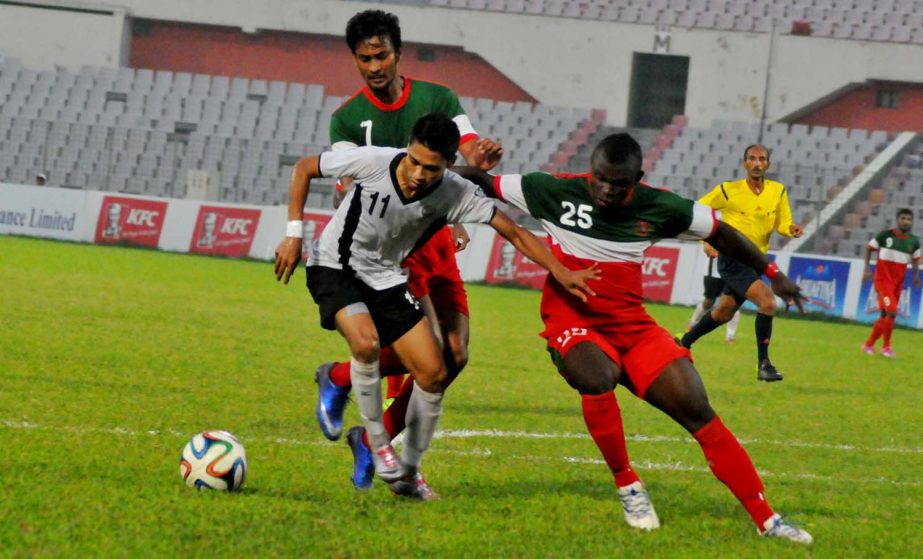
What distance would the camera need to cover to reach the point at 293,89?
40.8 metres

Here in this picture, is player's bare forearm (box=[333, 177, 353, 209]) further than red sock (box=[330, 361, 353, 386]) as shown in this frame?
No

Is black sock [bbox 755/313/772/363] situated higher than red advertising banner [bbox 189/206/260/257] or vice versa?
black sock [bbox 755/313/772/363]

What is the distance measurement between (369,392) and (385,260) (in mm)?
641

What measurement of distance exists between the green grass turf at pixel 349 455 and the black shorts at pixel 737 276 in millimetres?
863

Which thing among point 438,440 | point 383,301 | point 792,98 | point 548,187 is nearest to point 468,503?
point 383,301

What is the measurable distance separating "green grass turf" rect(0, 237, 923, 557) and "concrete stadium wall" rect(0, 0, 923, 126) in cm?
2454

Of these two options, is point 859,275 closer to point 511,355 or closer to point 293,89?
point 511,355

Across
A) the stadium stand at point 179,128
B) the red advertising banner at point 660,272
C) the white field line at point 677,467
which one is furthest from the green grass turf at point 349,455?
the stadium stand at point 179,128

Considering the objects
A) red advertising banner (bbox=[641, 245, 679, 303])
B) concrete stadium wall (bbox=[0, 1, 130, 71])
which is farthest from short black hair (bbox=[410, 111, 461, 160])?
concrete stadium wall (bbox=[0, 1, 130, 71])

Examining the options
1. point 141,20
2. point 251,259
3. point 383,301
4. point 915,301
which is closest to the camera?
point 383,301

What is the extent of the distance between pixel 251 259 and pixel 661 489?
22.2m

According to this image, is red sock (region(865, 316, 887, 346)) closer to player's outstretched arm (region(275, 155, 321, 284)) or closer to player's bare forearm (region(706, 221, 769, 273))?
player's bare forearm (region(706, 221, 769, 273))

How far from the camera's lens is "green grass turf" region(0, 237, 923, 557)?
541cm

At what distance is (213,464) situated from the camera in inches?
240
